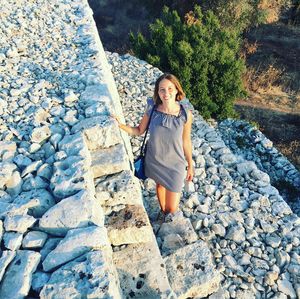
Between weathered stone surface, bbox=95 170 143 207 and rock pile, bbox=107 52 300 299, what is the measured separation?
2.38 ft

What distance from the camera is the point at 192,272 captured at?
3480 millimetres

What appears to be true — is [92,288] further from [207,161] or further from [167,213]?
[207,161]

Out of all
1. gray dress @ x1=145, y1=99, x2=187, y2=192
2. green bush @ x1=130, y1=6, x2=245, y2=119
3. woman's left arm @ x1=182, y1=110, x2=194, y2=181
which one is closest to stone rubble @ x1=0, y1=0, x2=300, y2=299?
gray dress @ x1=145, y1=99, x2=187, y2=192

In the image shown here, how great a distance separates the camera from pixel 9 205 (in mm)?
2834

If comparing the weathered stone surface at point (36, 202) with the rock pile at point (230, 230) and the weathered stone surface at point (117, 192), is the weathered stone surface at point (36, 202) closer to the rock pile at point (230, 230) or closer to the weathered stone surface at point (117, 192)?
the weathered stone surface at point (117, 192)

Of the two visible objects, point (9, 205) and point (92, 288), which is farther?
point (9, 205)

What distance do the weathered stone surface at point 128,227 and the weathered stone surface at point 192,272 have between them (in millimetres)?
551

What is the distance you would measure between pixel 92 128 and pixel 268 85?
10643 mm

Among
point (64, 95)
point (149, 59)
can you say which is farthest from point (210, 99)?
point (64, 95)

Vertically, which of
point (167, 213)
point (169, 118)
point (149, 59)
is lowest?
point (149, 59)

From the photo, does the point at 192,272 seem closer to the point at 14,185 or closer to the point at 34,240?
the point at 34,240

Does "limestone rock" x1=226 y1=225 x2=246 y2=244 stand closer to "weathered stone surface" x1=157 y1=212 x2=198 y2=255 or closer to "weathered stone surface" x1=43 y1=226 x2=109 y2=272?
"weathered stone surface" x1=157 y1=212 x2=198 y2=255

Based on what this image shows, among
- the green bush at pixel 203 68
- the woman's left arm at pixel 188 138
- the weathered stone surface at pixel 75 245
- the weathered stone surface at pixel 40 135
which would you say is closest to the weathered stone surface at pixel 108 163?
the weathered stone surface at pixel 40 135

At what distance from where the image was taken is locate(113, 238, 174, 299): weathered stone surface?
9.53ft
